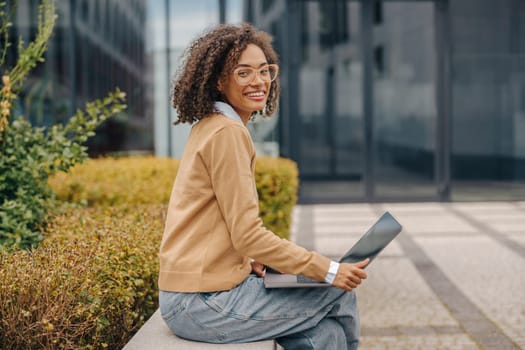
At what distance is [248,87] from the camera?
303 cm

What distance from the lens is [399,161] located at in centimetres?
1330

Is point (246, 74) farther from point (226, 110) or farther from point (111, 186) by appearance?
point (111, 186)

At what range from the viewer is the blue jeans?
2.88 m

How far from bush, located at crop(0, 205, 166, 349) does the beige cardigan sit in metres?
0.32

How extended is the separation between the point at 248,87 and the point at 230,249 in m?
0.66

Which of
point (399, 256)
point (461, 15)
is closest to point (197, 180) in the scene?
point (399, 256)

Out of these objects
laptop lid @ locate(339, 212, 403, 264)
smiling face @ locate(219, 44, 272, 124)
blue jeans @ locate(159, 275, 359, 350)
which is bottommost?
blue jeans @ locate(159, 275, 359, 350)

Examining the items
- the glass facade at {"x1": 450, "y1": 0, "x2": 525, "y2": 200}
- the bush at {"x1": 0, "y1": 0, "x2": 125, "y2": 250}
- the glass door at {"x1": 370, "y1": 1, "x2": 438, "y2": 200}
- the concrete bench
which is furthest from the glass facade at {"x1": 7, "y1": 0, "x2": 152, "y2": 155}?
the concrete bench

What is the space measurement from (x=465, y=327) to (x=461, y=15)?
9.12 m

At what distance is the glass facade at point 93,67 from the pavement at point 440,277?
10.9ft

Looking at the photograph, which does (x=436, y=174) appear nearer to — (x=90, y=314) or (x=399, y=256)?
(x=399, y=256)

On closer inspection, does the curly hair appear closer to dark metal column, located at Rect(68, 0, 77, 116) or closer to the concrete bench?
the concrete bench

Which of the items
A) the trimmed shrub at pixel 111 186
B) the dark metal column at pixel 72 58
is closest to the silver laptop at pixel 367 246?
the trimmed shrub at pixel 111 186

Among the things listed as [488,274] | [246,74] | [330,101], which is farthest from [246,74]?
[330,101]
